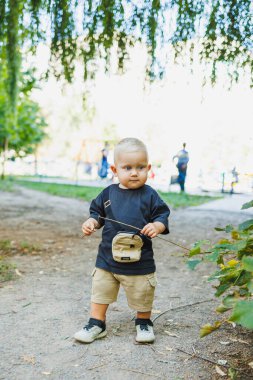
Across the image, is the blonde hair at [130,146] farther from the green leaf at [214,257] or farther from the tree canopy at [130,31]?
the tree canopy at [130,31]

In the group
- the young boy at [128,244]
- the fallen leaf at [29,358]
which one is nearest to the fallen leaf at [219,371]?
the young boy at [128,244]

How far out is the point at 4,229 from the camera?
18.4ft

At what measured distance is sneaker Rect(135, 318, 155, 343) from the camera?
2.23 metres

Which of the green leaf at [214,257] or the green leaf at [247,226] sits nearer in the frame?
the green leaf at [214,257]

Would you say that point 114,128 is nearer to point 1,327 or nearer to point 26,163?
point 26,163

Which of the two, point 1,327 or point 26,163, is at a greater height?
point 1,327

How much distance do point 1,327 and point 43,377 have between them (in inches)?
26.0

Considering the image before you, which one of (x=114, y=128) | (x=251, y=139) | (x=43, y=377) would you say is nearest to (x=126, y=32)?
(x=251, y=139)

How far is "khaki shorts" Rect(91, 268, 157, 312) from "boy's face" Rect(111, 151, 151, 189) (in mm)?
520

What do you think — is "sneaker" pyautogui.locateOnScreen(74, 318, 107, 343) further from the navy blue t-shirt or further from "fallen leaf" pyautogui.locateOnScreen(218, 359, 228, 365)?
"fallen leaf" pyautogui.locateOnScreen(218, 359, 228, 365)

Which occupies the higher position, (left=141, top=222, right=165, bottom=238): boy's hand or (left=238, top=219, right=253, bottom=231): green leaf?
(left=238, top=219, right=253, bottom=231): green leaf

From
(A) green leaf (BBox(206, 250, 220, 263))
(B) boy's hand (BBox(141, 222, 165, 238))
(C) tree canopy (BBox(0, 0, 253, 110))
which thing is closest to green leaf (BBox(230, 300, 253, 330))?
(A) green leaf (BBox(206, 250, 220, 263))

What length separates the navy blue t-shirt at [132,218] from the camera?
7.44 feet

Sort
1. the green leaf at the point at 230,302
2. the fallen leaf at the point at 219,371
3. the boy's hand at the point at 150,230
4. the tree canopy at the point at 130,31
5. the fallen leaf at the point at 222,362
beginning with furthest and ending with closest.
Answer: the tree canopy at the point at 130,31 → the boy's hand at the point at 150,230 → the fallen leaf at the point at 222,362 → the fallen leaf at the point at 219,371 → the green leaf at the point at 230,302
